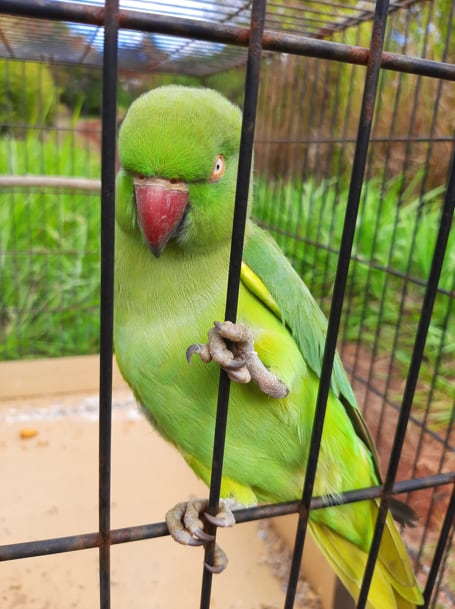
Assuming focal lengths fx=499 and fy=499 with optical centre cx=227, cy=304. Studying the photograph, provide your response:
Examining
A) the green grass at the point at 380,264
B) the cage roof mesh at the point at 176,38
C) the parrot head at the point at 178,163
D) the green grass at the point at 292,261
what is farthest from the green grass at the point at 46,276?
the parrot head at the point at 178,163

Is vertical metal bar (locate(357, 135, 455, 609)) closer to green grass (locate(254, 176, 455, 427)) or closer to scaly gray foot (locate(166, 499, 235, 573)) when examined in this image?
scaly gray foot (locate(166, 499, 235, 573))

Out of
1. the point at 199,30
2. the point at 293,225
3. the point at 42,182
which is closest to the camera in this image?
the point at 199,30

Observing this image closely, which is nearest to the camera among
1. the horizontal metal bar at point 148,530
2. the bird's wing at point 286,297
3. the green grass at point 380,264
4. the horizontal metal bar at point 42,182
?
the horizontal metal bar at point 148,530

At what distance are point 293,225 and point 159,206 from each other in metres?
2.11

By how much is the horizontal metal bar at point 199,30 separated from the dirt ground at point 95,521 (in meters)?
1.20

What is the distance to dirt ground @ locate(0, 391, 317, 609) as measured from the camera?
1.19 m

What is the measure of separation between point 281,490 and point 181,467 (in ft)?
2.77

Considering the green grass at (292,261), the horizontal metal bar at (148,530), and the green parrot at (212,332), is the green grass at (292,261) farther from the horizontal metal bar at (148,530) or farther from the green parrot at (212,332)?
the horizontal metal bar at (148,530)

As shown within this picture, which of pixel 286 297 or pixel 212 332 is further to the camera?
pixel 286 297

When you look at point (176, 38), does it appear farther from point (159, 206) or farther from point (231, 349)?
point (231, 349)

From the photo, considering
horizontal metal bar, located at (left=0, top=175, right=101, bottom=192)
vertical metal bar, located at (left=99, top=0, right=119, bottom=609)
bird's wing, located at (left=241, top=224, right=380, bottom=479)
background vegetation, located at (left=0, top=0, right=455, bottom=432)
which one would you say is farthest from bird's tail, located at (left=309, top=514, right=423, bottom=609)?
horizontal metal bar, located at (left=0, top=175, right=101, bottom=192)

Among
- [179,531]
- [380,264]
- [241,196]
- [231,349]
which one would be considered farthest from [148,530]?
[380,264]

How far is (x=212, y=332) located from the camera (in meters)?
0.54

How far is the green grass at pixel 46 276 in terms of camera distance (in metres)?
2.38
